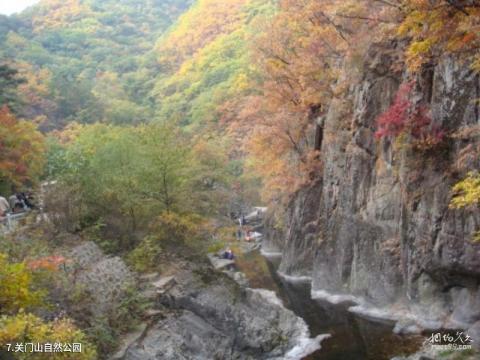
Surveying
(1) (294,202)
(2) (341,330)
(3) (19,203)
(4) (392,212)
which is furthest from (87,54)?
(2) (341,330)

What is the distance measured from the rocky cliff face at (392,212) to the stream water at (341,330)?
1.20m

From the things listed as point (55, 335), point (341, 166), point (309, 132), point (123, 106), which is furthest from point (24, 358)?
point (123, 106)

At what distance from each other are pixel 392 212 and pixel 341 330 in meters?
5.29

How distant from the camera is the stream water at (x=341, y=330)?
51.9 ft

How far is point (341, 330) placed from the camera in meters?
18.3

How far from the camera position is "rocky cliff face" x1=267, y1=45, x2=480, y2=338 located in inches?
627

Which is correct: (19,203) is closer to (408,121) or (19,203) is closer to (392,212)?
(392,212)

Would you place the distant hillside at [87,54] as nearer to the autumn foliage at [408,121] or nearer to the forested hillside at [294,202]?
the forested hillside at [294,202]

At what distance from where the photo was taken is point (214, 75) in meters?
73.2

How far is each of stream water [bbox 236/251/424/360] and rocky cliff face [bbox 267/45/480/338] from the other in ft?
3.93

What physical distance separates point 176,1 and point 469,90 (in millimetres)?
146021

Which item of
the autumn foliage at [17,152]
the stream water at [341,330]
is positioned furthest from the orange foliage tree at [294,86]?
the autumn foliage at [17,152]

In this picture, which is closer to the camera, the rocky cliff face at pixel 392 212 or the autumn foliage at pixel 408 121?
the rocky cliff face at pixel 392 212

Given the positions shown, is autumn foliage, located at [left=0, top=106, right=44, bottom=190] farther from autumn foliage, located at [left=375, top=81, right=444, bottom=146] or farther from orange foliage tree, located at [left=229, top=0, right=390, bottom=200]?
autumn foliage, located at [left=375, top=81, right=444, bottom=146]
